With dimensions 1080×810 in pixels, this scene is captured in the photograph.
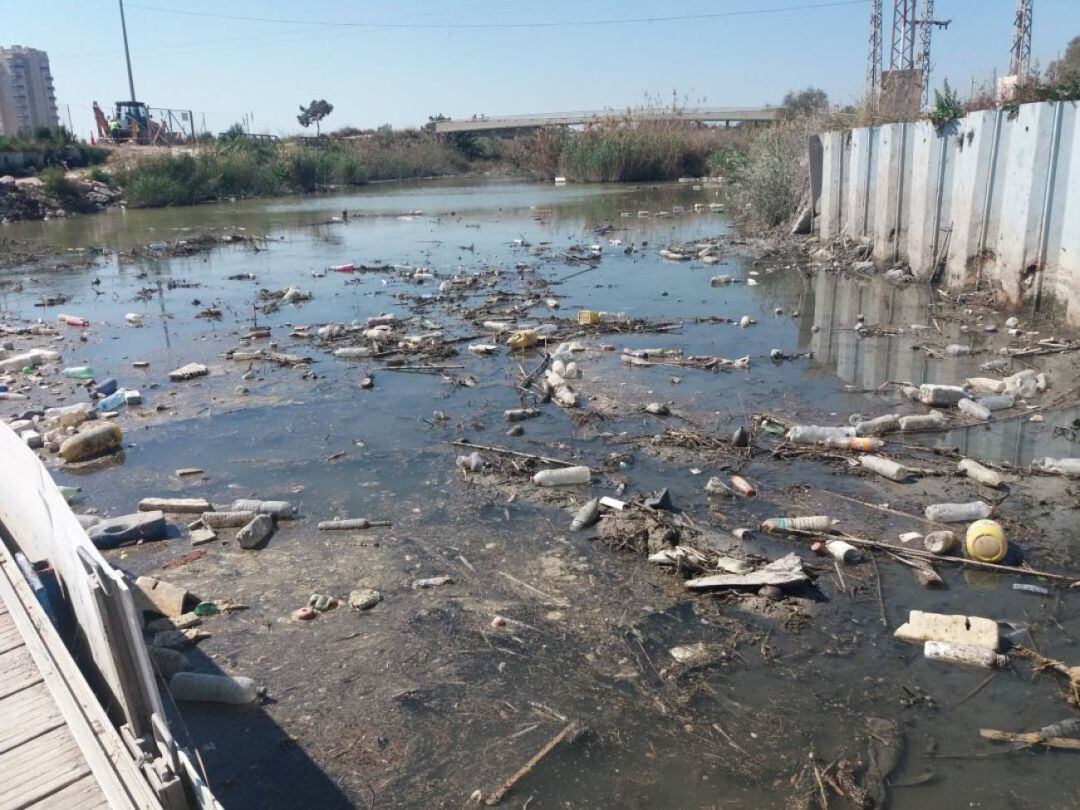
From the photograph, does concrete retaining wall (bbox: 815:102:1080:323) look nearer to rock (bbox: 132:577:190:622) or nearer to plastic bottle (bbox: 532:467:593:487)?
plastic bottle (bbox: 532:467:593:487)

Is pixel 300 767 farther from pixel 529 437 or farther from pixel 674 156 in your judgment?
pixel 674 156

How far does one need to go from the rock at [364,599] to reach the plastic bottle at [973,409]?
14.5 ft

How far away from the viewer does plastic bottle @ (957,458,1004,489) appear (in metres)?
4.63

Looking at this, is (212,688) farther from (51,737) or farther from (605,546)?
(605,546)

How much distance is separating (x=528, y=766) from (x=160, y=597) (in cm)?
207

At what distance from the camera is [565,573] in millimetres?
3992

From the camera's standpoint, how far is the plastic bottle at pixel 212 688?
3150mm

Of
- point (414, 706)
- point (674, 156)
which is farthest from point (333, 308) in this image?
point (674, 156)

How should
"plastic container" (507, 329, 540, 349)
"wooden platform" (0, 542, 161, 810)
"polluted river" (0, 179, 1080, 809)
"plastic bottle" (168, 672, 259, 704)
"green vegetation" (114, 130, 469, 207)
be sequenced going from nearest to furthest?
"wooden platform" (0, 542, 161, 810), "polluted river" (0, 179, 1080, 809), "plastic bottle" (168, 672, 259, 704), "plastic container" (507, 329, 540, 349), "green vegetation" (114, 130, 469, 207)

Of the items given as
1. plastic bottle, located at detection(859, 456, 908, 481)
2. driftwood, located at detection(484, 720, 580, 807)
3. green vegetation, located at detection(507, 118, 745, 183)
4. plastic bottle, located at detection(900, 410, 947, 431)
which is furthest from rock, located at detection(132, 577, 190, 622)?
green vegetation, located at detection(507, 118, 745, 183)

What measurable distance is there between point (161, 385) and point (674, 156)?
30790mm

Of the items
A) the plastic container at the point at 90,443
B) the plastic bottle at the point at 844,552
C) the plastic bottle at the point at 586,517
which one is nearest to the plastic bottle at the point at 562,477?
the plastic bottle at the point at 586,517

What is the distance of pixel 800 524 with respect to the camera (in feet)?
14.0

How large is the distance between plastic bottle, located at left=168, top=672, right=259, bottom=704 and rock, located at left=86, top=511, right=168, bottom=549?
1559mm
